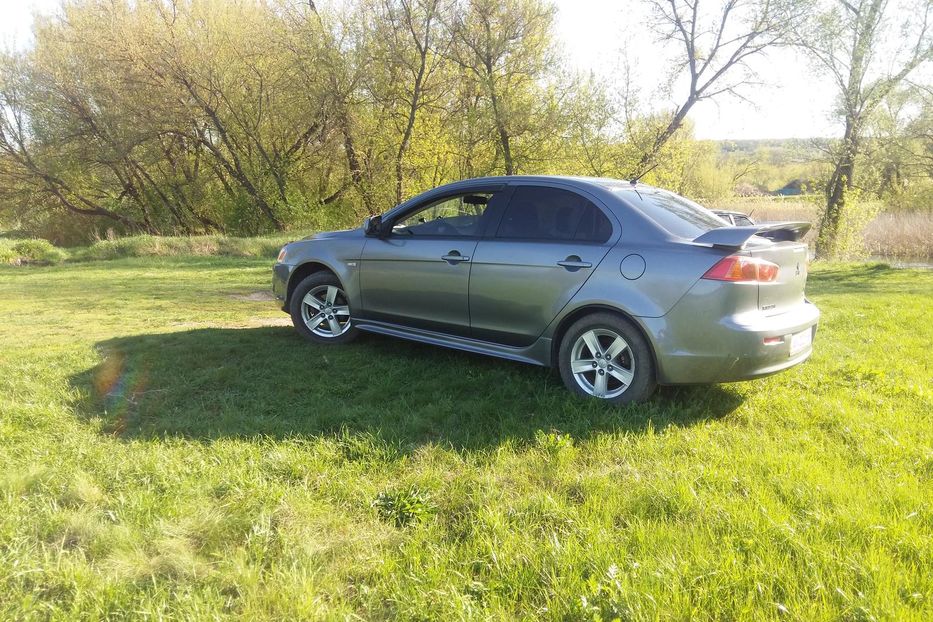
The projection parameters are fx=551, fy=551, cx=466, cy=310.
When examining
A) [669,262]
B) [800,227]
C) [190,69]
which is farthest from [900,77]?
[190,69]

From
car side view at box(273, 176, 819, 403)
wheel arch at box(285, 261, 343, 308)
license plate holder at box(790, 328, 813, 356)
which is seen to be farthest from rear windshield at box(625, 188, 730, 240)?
wheel arch at box(285, 261, 343, 308)

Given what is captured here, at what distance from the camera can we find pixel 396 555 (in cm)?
223

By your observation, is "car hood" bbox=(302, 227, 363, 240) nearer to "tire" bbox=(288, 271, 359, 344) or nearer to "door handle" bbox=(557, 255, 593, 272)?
"tire" bbox=(288, 271, 359, 344)

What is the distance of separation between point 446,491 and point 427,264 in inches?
92.4

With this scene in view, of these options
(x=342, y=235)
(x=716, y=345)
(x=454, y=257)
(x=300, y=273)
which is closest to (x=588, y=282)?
(x=716, y=345)

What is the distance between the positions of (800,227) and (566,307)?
1787 millimetres

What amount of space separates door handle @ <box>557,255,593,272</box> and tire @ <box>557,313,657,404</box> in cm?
35

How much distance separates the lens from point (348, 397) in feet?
13.2

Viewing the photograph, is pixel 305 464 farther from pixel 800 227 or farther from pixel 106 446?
pixel 800 227

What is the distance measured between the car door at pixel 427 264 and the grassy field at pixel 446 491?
17.8 inches

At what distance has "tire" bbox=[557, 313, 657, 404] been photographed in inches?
144

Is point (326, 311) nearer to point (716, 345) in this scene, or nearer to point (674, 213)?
point (674, 213)

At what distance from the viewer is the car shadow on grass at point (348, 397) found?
134 inches

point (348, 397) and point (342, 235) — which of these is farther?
point (342, 235)
